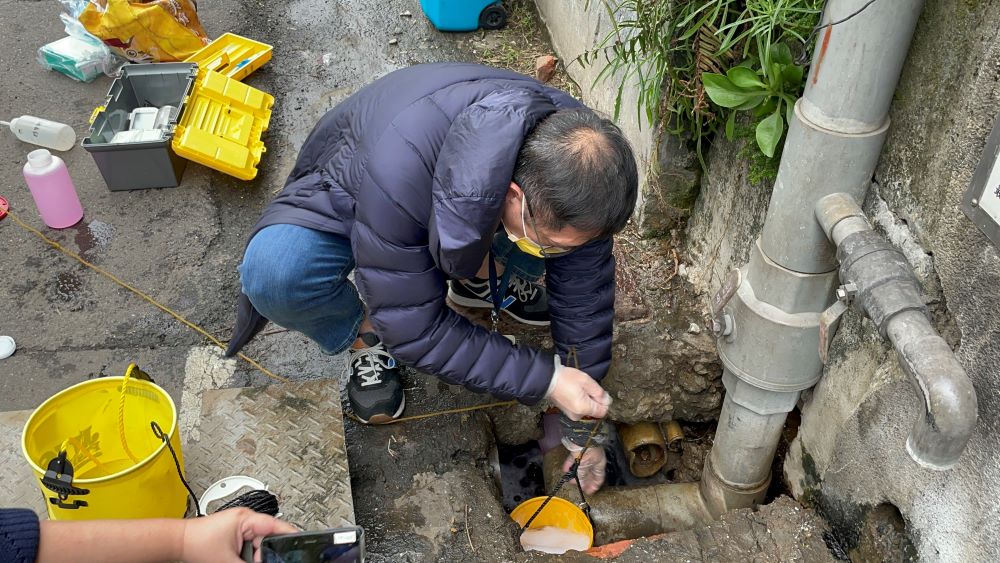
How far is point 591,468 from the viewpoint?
2.65 meters

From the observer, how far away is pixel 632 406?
2.79 metres

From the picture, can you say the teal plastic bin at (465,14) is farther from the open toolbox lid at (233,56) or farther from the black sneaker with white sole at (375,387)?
the black sneaker with white sole at (375,387)

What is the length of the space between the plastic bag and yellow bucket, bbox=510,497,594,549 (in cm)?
356

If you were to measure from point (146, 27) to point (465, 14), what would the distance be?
1805 millimetres

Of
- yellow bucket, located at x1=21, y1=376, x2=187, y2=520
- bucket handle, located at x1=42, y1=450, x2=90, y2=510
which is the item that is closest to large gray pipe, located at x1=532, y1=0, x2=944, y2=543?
yellow bucket, located at x1=21, y1=376, x2=187, y2=520

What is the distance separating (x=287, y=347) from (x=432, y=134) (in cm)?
147

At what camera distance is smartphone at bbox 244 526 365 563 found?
182 centimetres

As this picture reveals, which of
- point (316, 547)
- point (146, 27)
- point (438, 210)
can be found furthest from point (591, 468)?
point (146, 27)

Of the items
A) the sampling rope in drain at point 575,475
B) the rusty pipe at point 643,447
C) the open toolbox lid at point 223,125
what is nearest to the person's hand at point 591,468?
the sampling rope in drain at point 575,475

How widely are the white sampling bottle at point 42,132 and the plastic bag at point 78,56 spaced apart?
546 millimetres

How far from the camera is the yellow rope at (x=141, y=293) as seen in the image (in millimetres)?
3053

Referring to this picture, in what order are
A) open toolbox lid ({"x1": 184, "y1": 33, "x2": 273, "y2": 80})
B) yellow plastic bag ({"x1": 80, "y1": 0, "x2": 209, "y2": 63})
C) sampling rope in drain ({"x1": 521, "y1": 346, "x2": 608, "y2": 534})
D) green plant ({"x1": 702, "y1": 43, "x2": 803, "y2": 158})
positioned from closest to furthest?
green plant ({"x1": 702, "y1": 43, "x2": 803, "y2": 158})
sampling rope in drain ({"x1": 521, "y1": 346, "x2": 608, "y2": 534})
yellow plastic bag ({"x1": 80, "y1": 0, "x2": 209, "y2": 63})
open toolbox lid ({"x1": 184, "y1": 33, "x2": 273, "y2": 80})

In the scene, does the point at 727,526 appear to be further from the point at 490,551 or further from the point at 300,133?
the point at 300,133

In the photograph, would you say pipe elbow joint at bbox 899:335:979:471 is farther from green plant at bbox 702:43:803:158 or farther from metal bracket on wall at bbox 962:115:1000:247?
green plant at bbox 702:43:803:158
